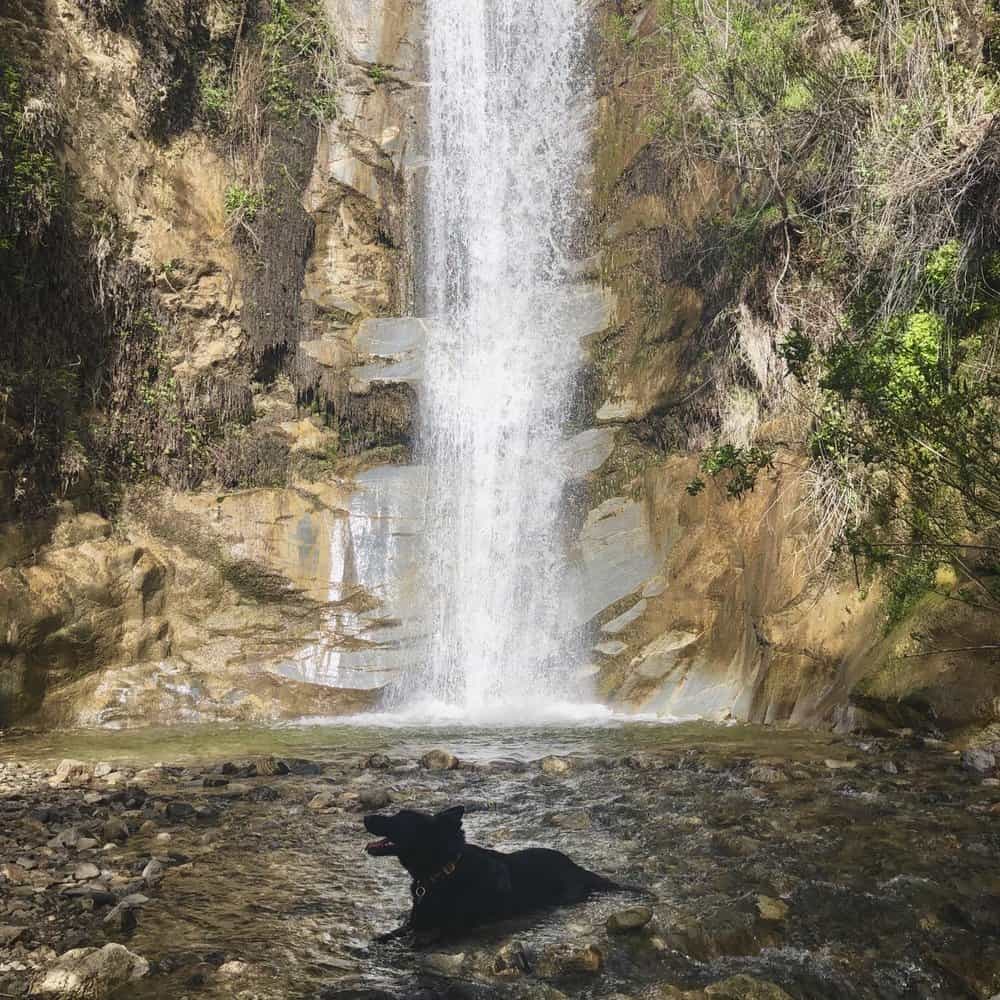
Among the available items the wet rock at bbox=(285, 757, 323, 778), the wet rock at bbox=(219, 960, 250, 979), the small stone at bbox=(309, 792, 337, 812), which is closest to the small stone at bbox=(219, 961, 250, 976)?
the wet rock at bbox=(219, 960, 250, 979)

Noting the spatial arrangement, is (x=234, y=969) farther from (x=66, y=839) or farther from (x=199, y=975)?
(x=66, y=839)

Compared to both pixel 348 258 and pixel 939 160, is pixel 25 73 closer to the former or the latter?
pixel 348 258

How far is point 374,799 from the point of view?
17.5ft

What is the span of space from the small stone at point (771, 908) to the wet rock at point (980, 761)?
274 cm

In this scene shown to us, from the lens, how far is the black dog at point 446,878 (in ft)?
10.5

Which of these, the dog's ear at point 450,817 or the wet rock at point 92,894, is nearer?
the dog's ear at point 450,817

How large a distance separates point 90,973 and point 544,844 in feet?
7.52

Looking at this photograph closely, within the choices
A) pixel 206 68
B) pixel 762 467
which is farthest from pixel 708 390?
pixel 206 68

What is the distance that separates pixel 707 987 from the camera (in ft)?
9.07

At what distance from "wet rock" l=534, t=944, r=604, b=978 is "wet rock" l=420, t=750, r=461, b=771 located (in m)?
3.68

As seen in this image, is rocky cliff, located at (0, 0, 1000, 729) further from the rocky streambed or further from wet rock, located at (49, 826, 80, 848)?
wet rock, located at (49, 826, 80, 848)

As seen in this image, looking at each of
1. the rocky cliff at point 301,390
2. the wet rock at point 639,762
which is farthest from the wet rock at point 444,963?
the rocky cliff at point 301,390

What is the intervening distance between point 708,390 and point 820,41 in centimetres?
428

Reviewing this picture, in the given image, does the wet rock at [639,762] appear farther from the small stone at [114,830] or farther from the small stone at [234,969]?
the small stone at [234,969]
